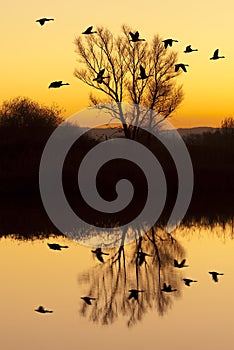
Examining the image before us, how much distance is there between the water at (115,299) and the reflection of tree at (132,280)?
0.02 metres

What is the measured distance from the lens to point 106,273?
17.4 meters

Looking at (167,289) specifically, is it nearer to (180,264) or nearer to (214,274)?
(214,274)

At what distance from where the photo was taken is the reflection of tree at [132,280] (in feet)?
43.9

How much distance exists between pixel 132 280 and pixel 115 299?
80.4 inches

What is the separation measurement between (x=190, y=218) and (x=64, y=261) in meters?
10.7

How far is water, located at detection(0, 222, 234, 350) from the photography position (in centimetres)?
1147

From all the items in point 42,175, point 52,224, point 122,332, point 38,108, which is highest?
point 38,108

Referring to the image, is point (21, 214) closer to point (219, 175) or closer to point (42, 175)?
point (42, 175)

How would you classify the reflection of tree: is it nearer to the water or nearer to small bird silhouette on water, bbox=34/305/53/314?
the water

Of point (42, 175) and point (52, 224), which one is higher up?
point (42, 175)

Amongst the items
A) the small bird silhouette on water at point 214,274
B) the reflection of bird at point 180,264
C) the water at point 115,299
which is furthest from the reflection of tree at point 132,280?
the small bird silhouette on water at point 214,274

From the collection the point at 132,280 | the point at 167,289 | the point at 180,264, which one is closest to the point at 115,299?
the point at 167,289

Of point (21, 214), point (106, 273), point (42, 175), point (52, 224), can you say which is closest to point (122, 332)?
point (106, 273)

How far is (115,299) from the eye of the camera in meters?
14.4
